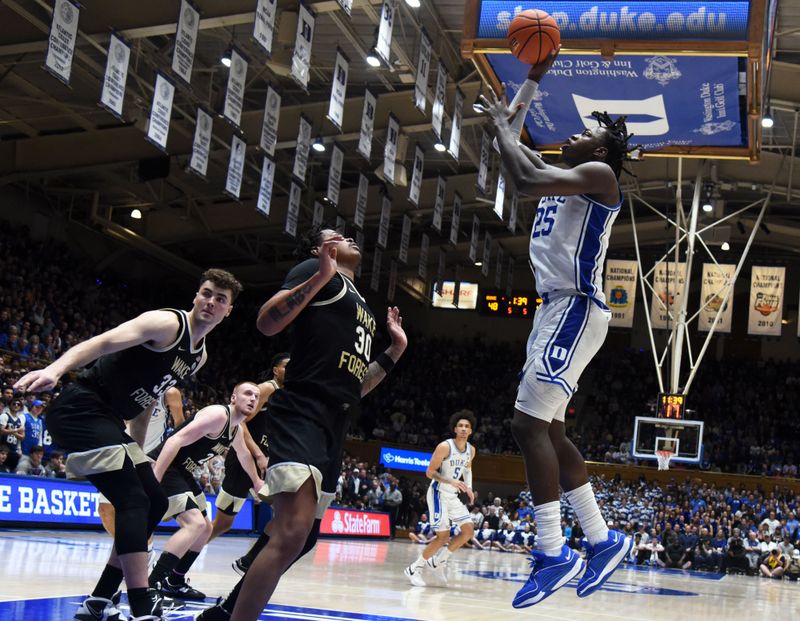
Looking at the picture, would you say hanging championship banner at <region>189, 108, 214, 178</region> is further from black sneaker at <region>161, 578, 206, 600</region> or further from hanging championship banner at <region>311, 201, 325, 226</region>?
black sneaker at <region>161, 578, 206, 600</region>

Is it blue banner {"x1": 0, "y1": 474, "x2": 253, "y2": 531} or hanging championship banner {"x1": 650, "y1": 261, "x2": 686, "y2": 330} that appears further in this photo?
hanging championship banner {"x1": 650, "y1": 261, "x2": 686, "y2": 330}

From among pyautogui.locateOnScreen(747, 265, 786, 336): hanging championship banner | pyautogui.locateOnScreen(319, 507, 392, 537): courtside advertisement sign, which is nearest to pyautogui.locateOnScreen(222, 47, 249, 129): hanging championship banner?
pyautogui.locateOnScreen(319, 507, 392, 537): courtside advertisement sign

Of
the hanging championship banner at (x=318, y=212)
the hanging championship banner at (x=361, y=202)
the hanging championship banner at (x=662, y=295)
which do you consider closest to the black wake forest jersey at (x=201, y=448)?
the hanging championship banner at (x=361, y=202)

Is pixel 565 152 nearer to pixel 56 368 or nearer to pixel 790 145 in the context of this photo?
pixel 56 368

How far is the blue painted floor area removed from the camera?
18.0 ft

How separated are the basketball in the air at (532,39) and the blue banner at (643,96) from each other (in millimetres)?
5068

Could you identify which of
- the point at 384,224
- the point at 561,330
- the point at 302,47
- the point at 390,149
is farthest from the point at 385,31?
the point at 561,330

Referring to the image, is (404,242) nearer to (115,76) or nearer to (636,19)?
(115,76)

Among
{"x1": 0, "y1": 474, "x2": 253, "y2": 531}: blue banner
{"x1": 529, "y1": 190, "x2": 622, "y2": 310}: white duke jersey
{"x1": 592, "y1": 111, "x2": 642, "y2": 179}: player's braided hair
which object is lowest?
{"x1": 0, "y1": 474, "x2": 253, "y2": 531}: blue banner

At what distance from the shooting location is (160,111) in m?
15.2

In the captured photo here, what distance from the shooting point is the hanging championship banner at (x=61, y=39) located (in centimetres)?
1324

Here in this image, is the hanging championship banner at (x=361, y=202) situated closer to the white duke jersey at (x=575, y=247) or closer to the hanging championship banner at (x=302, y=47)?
the hanging championship banner at (x=302, y=47)

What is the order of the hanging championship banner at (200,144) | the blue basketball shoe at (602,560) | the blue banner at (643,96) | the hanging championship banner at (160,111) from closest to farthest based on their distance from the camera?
the blue basketball shoe at (602,560) < the blue banner at (643,96) < the hanging championship banner at (160,111) < the hanging championship banner at (200,144)

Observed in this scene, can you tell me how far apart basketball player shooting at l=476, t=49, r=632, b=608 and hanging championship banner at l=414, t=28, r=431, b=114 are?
39.7ft
